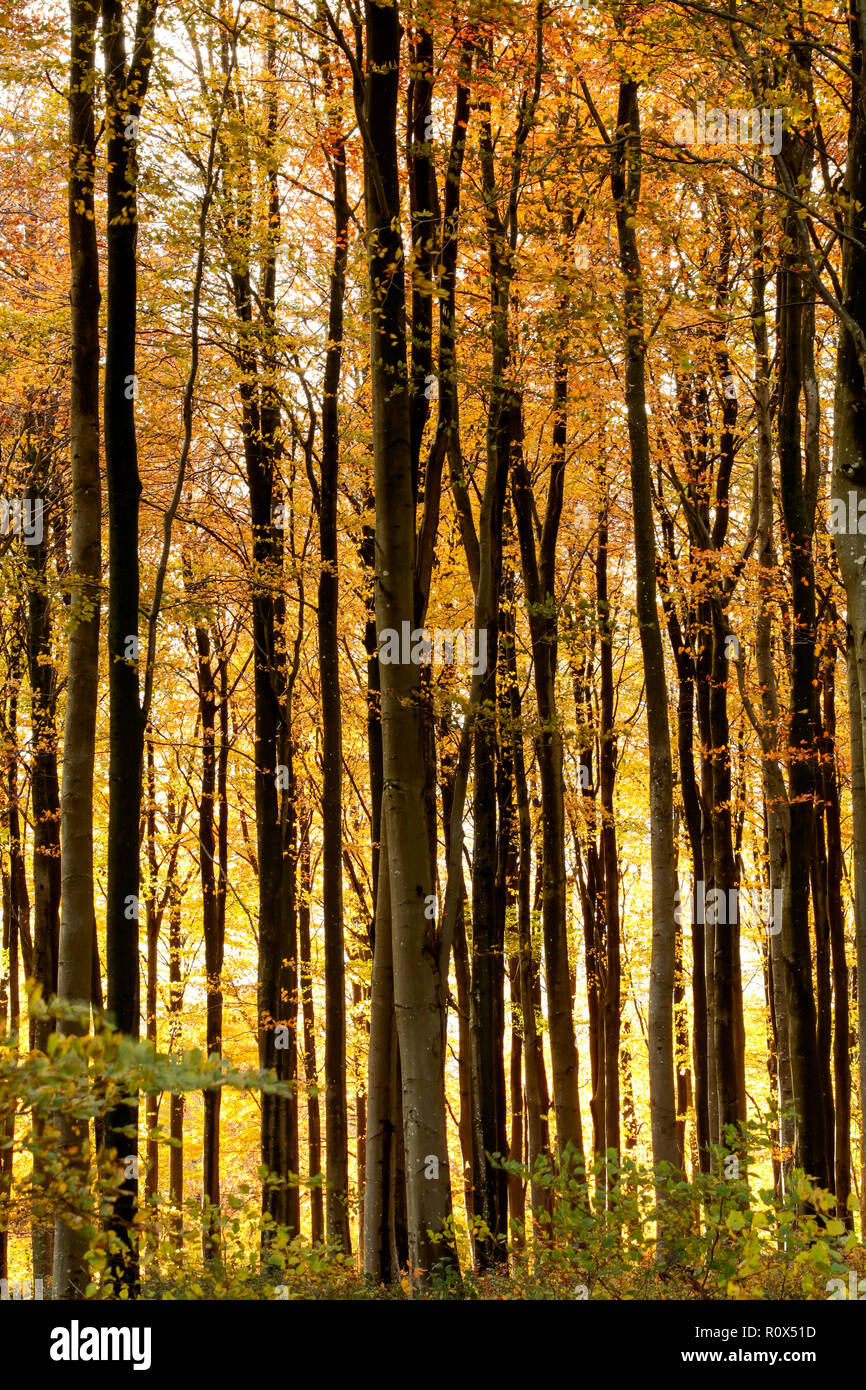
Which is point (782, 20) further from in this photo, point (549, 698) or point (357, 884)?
point (357, 884)

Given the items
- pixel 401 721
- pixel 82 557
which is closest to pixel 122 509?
pixel 82 557

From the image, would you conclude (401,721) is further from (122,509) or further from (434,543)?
(122,509)

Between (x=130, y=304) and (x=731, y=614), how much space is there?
7.66 m

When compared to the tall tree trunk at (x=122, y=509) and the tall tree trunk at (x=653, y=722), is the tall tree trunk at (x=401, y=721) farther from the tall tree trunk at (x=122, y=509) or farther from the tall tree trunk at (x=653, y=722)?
the tall tree trunk at (x=122, y=509)

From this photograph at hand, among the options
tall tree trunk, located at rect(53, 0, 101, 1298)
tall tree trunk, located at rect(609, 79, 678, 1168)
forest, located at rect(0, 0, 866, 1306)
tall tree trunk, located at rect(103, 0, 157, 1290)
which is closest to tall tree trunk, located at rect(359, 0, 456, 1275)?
forest, located at rect(0, 0, 866, 1306)

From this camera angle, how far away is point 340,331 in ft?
35.9

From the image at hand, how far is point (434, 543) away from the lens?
357 inches

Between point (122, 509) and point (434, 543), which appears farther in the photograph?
point (434, 543)

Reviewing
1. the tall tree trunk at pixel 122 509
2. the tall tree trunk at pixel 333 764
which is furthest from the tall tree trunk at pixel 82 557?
the tall tree trunk at pixel 333 764

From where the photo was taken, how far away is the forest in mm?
6180

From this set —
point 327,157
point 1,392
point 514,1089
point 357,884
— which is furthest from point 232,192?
point 514,1089

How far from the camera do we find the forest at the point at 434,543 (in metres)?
6.18

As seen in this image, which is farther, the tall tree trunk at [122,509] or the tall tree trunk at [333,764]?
the tall tree trunk at [333,764]

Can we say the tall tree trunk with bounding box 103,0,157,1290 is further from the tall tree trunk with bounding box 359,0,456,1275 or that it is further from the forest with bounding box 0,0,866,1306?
the tall tree trunk with bounding box 359,0,456,1275
